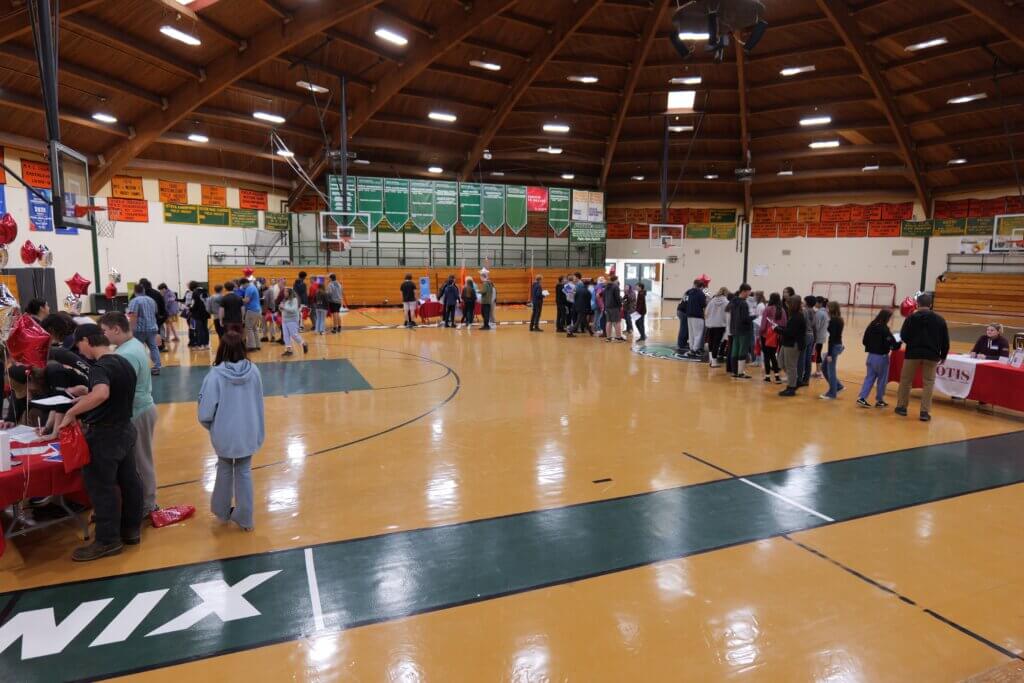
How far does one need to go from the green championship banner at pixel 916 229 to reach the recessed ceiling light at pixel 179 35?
91.0 ft

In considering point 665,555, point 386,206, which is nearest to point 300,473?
point 665,555

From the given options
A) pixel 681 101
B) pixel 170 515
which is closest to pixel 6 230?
pixel 170 515

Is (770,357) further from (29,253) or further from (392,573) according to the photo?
(29,253)

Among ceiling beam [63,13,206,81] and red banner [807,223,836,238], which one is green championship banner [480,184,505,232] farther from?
red banner [807,223,836,238]

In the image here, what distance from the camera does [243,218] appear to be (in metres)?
23.0

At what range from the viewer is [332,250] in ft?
75.6

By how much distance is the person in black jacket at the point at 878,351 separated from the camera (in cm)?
755

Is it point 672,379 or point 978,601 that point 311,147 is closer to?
point 672,379

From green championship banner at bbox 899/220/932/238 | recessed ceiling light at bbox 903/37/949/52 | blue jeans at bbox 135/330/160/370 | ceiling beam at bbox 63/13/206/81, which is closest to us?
blue jeans at bbox 135/330/160/370

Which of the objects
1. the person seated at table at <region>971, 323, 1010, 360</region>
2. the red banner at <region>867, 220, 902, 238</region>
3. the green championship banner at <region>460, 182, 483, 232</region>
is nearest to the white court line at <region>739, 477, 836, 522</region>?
the person seated at table at <region>971, 323, 1010, 360</region>

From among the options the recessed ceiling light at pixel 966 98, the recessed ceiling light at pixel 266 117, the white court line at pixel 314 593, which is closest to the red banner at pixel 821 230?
the recessed ceiling light at pixel 966 98

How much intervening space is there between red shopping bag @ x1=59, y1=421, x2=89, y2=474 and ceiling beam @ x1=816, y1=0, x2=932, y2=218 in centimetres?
1814

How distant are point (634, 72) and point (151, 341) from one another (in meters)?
16.7

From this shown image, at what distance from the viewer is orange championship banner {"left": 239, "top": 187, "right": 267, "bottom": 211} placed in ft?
76.0
